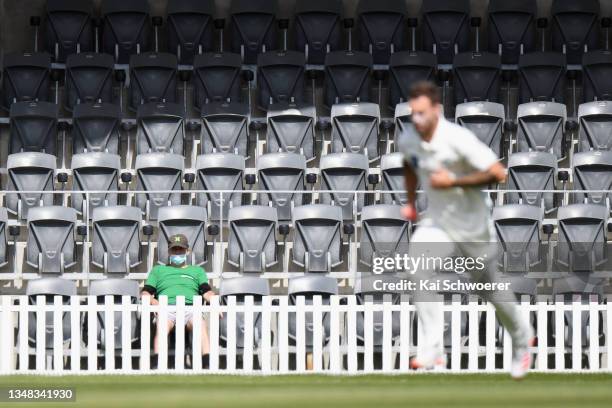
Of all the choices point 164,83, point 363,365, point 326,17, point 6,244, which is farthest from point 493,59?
point 6,244

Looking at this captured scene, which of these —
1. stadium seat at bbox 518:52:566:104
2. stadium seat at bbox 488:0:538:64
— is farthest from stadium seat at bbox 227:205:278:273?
stadium seat at bbox 488:0:538:64

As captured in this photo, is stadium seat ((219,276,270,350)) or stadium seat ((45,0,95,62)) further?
stadium seat ((45,0,95,62))

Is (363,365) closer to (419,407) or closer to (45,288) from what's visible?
(45,288)

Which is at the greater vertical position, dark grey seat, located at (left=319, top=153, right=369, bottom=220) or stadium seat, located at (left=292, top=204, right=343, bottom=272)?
dark grey seat, located at (left=319, top=153, right=369, bottom=220)

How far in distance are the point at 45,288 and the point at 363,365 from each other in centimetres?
323

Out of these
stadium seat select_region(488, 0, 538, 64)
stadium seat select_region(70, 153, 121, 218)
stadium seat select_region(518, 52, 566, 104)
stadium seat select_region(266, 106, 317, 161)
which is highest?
stadium seat select_region(488, 0, 538, 64)

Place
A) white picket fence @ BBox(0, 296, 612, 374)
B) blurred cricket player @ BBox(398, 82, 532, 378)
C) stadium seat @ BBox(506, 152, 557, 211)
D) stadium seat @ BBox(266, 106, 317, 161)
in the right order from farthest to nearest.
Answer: stadium seat @ BBox(266, 106, 317, 161) < stadium seat @ BBox(506, 152, 557, 211) < white picket fence @ BBox(0, 296, 612, 374) < blurred cricket player @ BBox(398, 82, 532, 378)

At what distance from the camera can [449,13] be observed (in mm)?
18438

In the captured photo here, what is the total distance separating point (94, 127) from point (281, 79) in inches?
94.3

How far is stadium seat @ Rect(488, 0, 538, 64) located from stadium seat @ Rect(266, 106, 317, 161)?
3024mm

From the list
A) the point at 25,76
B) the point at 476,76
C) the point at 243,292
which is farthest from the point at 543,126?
the point at 25,76

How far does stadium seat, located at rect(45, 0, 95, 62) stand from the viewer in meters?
18.3

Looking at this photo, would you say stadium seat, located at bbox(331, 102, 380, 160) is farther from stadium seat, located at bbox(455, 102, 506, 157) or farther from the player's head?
the player's head

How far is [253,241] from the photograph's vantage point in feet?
50.2
